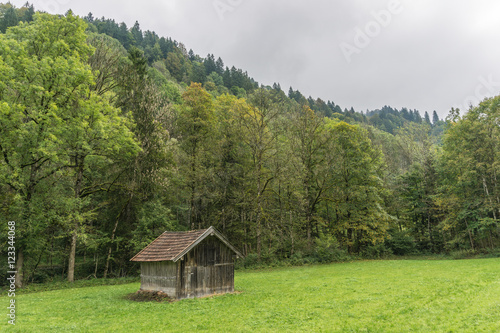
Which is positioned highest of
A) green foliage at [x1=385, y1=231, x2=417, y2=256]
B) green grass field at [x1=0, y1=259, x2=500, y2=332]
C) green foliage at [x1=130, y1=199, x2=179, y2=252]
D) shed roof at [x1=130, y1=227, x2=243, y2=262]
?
green foliage at [x1=130, y1=199, x2=179, y2=252]

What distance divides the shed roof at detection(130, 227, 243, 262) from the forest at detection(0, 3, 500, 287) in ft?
25.5

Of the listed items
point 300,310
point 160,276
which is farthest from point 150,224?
point 300,310

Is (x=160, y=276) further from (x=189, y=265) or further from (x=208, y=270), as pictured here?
(x=208, y=270)

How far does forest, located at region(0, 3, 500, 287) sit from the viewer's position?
23656 millimetres

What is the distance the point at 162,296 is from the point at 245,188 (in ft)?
65.2

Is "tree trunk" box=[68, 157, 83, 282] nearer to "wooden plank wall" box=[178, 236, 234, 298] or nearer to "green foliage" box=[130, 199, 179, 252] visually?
"green foliage" box=[130, 199, 179, 252]

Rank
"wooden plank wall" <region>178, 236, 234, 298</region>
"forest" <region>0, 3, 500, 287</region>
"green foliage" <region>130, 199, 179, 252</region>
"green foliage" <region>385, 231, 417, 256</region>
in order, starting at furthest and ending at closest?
"green foliage" <region>385, 231, 417, 256</region>
"green foliage" <region>130, 199, 179, 252</region>
"forest" <region>0, 3, 500, 287</region>
"wooden plank wall" <region>178, 236, 234, 298</region>

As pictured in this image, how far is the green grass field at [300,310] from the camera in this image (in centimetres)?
1140

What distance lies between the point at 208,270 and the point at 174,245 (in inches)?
111

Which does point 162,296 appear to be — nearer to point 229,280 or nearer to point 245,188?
point 229,280

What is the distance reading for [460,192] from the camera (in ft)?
128

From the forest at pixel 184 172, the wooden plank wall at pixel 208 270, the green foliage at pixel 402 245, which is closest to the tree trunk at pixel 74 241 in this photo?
the forest at pixel 184 172

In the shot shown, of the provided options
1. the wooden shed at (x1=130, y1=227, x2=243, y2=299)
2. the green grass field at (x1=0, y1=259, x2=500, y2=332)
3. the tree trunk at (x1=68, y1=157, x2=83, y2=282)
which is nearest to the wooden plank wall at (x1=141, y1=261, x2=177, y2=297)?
the wooden shed at (x1=130, y1=227, x2=243, y2=299)

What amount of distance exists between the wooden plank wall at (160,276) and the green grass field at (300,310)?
151cm
